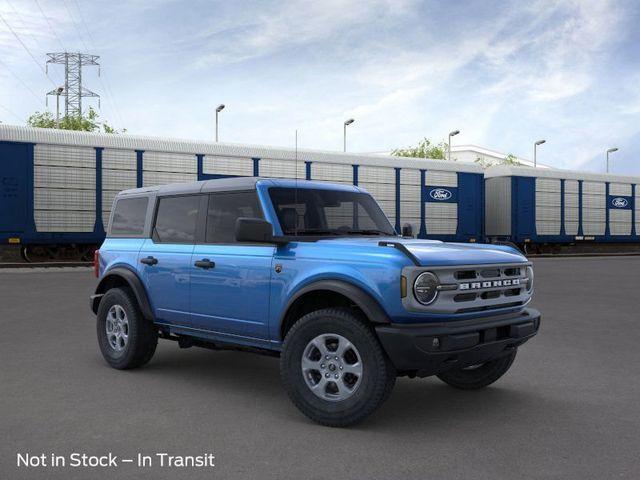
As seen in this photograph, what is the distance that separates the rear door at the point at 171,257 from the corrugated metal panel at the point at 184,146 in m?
17.2

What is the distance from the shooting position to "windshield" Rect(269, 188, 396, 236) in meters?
5.62

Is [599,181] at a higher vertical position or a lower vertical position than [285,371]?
higher

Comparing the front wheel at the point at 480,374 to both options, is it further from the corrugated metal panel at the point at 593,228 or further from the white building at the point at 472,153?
the white building at the point at 472,153

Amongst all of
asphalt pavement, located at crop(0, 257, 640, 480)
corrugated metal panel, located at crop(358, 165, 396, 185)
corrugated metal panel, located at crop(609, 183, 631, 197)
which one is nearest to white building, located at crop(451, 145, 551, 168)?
corrugated metal panel, located at crop(609, 183, 631, 197)

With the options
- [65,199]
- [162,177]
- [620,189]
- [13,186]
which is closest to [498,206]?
[620,189]

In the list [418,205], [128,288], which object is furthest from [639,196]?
[128,288]

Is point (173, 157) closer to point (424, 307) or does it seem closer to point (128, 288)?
point (128, 288)

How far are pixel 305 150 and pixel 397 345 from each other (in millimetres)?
22978

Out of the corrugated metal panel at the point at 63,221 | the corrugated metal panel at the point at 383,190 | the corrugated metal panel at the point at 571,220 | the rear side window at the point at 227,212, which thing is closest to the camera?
the rear side window at the point at 227,212

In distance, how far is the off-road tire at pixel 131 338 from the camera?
641 cm

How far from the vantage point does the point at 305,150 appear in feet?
88.3

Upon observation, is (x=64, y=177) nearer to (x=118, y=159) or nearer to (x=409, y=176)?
(x=118, y=159)

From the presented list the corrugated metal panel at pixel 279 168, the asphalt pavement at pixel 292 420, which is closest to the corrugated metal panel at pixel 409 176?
the corrugated metal panel at pixel 279 168

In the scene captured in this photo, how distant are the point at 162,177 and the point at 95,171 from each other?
235 cm
